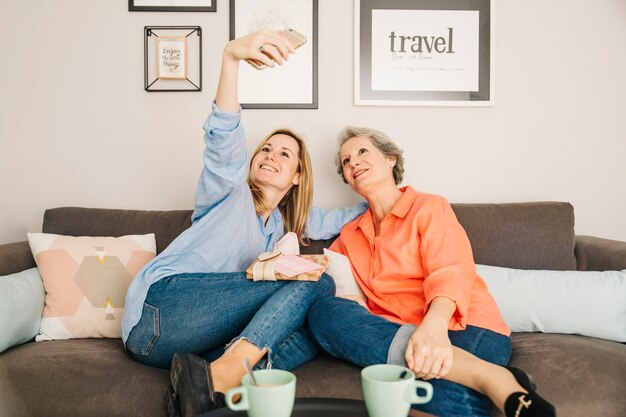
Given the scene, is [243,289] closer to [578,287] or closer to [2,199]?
[578,287]

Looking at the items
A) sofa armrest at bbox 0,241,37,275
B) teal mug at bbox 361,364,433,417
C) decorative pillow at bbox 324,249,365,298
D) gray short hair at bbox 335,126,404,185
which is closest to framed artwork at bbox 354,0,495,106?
gray short hair at bbox 335,126,404,185

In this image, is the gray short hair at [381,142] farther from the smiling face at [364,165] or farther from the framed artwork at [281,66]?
the framed artwork at [281,66]

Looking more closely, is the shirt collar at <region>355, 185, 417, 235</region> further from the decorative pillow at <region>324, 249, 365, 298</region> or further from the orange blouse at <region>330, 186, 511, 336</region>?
the decorative pillow at <region>324, 249, 365, 298</region>

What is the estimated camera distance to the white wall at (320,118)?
233 cm

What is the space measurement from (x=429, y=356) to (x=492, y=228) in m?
0.91

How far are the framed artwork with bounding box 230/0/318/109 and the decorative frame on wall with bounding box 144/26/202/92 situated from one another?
19cm

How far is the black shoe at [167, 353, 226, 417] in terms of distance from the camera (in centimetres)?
98

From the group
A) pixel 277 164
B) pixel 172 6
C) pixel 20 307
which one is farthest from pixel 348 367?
pixel 172 6

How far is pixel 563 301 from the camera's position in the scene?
171 cm

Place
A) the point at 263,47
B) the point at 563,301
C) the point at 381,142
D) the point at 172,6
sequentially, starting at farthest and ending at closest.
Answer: the point at 172,6 < the point at 381,142 < the point at 563,301 < the point at 263,47

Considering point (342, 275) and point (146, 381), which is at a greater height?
point (342, 275)

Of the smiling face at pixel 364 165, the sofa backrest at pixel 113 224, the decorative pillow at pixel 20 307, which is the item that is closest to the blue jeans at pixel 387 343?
the smiling face at pixel 364 165

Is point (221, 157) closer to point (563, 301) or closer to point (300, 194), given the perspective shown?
point (300, 194)

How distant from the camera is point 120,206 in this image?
2.35 m
